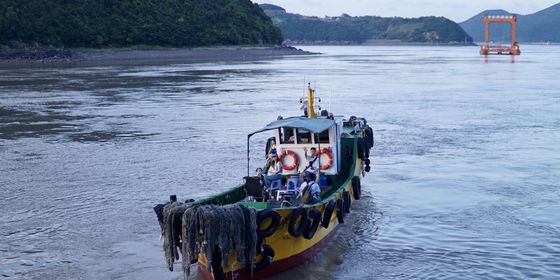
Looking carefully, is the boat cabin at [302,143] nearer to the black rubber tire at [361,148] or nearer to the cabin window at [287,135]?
the cabin window at [287,135]

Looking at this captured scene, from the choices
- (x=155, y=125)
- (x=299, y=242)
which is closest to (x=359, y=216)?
(x=299, y=242)

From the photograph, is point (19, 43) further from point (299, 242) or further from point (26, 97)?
point (299, 242)

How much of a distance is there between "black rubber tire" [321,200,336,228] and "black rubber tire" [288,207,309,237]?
3.64 ft

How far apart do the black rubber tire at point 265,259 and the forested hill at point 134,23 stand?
91427 mm

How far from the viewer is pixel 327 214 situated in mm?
14445

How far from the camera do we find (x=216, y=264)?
12.1 metres

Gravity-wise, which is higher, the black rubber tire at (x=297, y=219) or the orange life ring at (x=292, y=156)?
the orange life ring at (x=292, y=156)

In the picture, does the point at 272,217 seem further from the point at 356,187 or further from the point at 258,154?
the point at 258,154

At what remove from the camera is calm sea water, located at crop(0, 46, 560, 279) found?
14.8 m

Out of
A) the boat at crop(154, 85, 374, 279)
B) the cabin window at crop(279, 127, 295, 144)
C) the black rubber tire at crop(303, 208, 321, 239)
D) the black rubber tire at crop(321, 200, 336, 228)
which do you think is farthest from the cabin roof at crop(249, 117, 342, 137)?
the black rubber tire at crop(303, 208, 321, 239)

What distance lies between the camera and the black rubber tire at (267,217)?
12328 millimetres

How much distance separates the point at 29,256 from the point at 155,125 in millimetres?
19291

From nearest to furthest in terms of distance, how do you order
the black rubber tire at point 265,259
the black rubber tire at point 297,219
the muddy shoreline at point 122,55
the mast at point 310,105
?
the black rubber tire at point 265,259, the black rubber tire at point 297,219, the mast at point 310,105, the muddy shoreline at point 122,55

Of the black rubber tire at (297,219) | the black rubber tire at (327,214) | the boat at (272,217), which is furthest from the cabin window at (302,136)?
the black rubber tire at (297,219)
